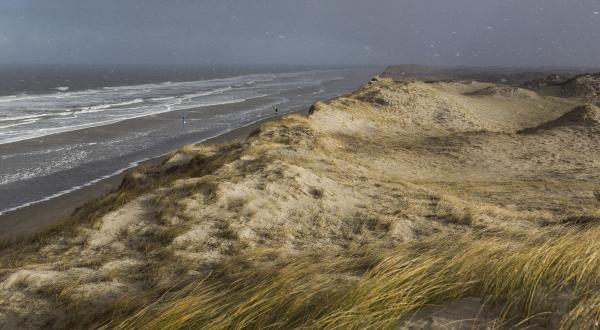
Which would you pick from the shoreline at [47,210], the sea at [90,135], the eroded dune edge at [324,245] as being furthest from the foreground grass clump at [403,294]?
the sea at [90,135]

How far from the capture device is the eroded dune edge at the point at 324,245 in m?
3.12

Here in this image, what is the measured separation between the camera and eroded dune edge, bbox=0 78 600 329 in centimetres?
312

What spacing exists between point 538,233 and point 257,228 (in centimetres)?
345

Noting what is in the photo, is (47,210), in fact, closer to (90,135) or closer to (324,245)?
(324,245)

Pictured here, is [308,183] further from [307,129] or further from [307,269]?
[307,129]

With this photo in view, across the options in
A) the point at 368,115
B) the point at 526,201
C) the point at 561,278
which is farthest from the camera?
the point at 368,115

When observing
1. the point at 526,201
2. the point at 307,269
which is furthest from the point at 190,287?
the point at 526,201

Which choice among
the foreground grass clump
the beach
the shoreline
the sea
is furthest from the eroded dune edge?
the sea

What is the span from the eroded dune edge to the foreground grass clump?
0.6 inches

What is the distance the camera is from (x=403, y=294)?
3.22 metres

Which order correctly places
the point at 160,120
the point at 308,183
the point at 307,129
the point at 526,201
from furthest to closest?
1. the point at 160,120
2. the point at 307,129
3. the point at 526,201
4. the point at 308,183

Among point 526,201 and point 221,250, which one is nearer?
point 221,250

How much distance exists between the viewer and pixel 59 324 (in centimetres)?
385

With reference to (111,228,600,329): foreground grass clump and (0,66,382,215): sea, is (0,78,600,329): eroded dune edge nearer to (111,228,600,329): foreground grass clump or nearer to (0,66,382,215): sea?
(111,228,600,329): foreground grass clump
